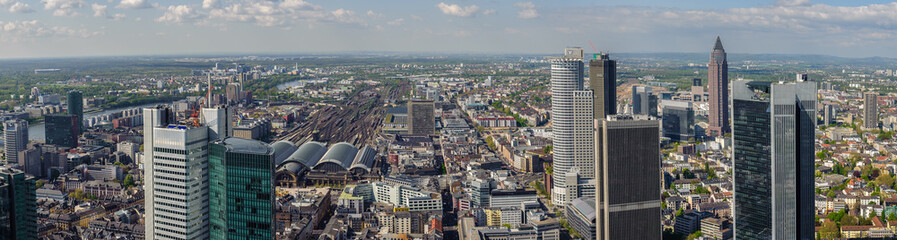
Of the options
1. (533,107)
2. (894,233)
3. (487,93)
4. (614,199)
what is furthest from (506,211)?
(487,93)

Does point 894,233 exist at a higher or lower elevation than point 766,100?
lower

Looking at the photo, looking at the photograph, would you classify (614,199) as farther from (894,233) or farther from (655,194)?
(894,233)

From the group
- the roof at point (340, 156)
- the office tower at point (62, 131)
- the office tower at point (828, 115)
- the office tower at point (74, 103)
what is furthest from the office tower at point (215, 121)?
the office tower at point (828, 115)

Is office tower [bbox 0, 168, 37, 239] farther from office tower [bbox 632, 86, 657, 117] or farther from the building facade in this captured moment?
office tower [bbox 632, 86, 657, 117]

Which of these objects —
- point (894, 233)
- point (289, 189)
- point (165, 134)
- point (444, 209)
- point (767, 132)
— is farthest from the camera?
point (289, 189)

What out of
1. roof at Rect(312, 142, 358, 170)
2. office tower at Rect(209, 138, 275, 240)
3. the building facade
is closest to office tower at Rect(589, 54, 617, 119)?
the building facade

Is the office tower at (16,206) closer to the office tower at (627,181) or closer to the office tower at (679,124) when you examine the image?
the office tower at (627,181)
